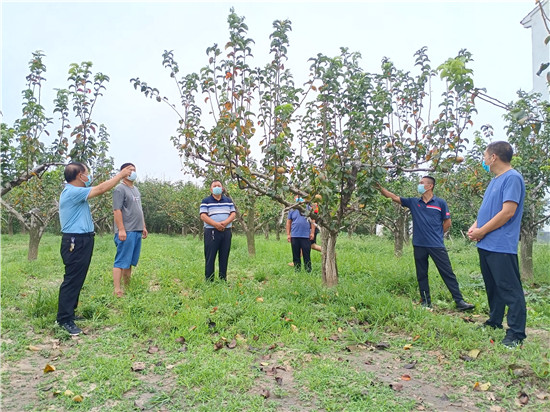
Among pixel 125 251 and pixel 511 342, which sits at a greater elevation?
pixel 125 251

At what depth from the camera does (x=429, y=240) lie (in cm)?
497

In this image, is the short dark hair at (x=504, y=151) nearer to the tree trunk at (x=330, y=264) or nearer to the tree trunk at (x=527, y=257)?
the tree trunk at (x=330, y=264)

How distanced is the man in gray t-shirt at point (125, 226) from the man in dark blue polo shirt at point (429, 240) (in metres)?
3.39

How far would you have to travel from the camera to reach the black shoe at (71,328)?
153 inches

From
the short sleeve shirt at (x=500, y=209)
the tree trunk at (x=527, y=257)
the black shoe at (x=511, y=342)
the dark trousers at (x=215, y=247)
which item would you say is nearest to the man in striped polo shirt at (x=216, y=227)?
the dark trousers at (x=215, y=247)

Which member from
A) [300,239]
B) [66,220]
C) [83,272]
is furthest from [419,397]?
[300,239]

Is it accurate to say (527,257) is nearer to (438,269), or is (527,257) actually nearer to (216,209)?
(438,269)

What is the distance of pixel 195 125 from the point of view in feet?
18.8

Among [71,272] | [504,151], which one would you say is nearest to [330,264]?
[504,151]

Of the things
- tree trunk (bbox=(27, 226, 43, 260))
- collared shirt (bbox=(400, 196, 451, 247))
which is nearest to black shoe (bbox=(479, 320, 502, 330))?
collared shirt (bbox=(400, 196, 451, 247))

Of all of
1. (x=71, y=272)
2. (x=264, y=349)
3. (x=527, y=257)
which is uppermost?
(x=71, y=272)

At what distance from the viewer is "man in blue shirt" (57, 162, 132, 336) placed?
400cm

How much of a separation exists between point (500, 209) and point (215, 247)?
383cm

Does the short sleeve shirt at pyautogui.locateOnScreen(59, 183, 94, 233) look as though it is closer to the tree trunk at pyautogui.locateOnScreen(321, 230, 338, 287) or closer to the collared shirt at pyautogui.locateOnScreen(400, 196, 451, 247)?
the tree trunk at pyautogui.locateOnScreen(321, 230, 338, 287)
